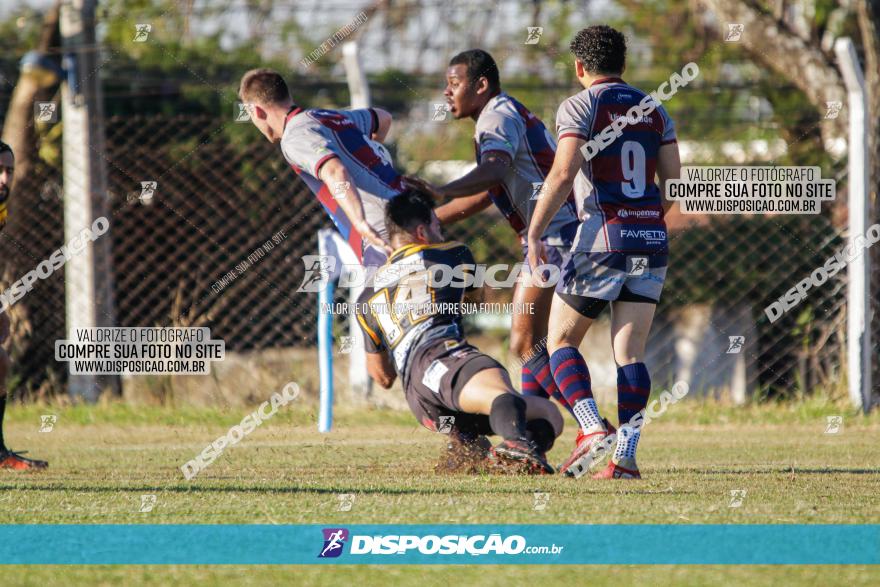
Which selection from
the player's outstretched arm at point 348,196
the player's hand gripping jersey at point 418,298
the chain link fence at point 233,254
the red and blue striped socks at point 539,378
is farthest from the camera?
the chain link fence at point 233,254

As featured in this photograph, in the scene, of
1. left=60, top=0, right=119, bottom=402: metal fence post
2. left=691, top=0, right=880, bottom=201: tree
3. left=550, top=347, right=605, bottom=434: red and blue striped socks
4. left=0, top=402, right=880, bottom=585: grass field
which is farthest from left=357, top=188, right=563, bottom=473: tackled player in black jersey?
left=691, top=0, right=880, bottom=201: tree

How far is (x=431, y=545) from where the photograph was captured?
3.78 metres

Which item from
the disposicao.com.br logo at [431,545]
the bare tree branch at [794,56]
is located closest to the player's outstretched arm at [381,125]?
the disposicao.com.br logo at [431,545]

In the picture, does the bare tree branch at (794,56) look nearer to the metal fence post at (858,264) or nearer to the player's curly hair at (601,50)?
the metal fence post at (858,264)

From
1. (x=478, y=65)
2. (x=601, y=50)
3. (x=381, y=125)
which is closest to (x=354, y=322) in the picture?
(x=381, y=125)

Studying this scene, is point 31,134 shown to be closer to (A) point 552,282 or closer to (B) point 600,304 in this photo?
(A) point 552,282

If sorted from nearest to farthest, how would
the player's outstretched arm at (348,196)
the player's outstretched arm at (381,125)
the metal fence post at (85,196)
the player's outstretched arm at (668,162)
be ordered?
the player's outstretched arm at (668,162) < the player's outstretched arm at (348,196) < the player's outstretched arm at (381,125) < the metal fence post at (85,196)

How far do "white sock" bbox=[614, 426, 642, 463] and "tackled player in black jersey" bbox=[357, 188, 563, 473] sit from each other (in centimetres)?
32

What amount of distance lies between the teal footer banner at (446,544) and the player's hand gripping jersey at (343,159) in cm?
266

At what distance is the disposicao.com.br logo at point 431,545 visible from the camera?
373 cm

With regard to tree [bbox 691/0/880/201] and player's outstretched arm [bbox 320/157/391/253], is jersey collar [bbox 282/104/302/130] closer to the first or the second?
player's outstretched arm [bbox 320/157/391/253]

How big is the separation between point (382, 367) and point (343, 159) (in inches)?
50.7

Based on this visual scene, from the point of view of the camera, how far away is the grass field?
3420mm

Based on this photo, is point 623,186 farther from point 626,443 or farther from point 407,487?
point 407,487
